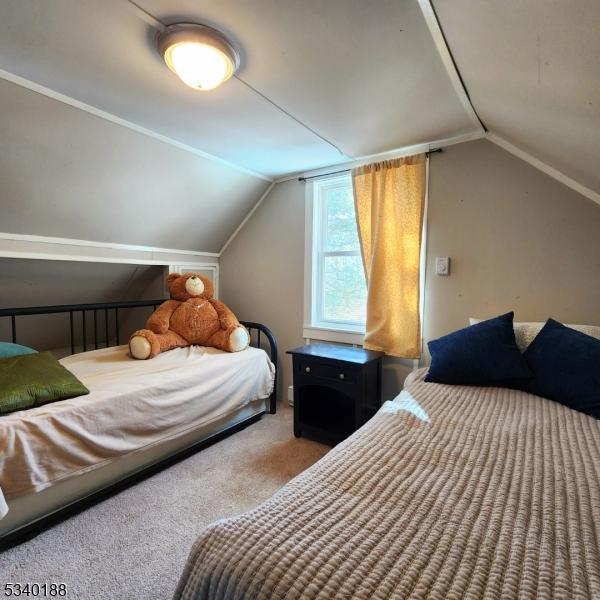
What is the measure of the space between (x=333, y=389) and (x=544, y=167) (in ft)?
6.39

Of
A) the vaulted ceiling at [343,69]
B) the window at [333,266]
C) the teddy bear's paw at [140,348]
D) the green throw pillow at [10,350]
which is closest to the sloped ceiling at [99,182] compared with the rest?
the vaulted ceiling at [343,69]

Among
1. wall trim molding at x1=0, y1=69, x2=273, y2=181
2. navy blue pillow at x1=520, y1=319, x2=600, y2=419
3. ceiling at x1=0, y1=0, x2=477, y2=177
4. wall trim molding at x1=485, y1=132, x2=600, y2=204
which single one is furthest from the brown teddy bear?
wall trim molding at x1=485, y1=132, x2=600, y2=204

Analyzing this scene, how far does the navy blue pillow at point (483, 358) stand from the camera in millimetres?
1660

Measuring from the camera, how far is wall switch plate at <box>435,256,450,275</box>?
2.26 metres

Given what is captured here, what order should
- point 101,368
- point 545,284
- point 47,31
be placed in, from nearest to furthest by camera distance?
point 47,31, point 545,284, point 101,368

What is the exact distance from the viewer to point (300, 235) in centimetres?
296

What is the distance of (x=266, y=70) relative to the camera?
1.46m

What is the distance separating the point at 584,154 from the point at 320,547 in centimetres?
187

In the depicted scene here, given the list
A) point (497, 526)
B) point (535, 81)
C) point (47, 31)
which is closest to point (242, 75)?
point (47, 31)

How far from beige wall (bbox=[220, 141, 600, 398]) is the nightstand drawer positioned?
45 cm

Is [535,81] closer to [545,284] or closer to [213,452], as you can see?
[545,284]

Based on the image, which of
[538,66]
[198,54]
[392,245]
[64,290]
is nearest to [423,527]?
[538,66]

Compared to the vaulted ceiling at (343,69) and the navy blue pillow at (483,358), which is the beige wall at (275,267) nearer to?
the vaulted ceiling at (343,69)

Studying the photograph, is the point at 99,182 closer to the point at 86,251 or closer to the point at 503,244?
the point at 86,251
